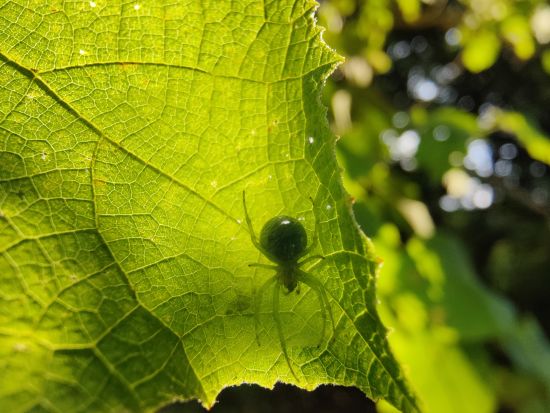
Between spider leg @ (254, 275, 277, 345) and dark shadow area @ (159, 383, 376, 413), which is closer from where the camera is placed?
spider leg @ (254, 275, 277, 345)

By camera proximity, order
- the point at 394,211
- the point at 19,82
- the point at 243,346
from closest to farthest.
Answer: the point at 19,82
the point at 243,346
the point at 394,211

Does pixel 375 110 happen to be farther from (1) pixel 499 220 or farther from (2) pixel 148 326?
(1) pixel 499 220

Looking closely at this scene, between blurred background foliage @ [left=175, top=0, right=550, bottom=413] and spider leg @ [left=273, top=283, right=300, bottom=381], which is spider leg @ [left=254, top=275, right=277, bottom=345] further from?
blurred background foliage @ [left=175, top=0, right=550, bottom=413]

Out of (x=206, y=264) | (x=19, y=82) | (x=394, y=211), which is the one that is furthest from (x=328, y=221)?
(x=394, y=211)

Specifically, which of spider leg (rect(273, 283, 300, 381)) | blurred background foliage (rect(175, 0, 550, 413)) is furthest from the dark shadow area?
spider leg (rect(273, 283, 300, 381))

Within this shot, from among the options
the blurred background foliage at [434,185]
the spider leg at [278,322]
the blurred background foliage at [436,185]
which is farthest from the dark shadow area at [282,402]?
the spider leg at [278,322]

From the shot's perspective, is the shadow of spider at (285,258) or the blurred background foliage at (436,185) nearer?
the shadow of spider at (285,258)

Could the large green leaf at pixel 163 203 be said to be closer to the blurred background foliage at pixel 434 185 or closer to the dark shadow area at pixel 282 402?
the blurred background foliage at pixel 434 185

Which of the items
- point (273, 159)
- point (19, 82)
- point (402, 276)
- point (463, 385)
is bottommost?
point (463, 385)
